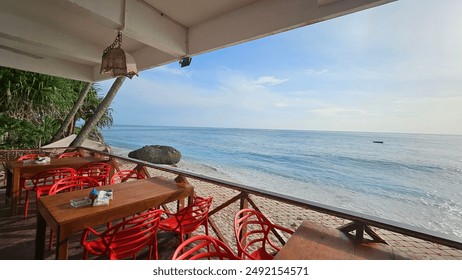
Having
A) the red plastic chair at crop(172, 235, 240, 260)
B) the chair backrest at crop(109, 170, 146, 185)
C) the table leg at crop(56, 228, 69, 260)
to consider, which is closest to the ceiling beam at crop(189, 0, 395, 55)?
the chair backrest at crop(109, 170, 146, 185)

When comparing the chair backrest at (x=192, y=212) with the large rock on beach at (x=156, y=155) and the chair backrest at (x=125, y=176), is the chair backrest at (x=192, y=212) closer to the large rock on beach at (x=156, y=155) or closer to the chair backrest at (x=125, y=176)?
the chair backrest at (x=125, y=176)

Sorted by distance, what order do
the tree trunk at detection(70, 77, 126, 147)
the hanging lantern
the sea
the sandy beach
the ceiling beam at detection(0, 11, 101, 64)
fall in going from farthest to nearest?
the sea
the tree trunk at detection(70, 77, 126, 147)
the sandy beach
the ceiling beam at detection(0, 11, 101, 64)
the hanging lantern

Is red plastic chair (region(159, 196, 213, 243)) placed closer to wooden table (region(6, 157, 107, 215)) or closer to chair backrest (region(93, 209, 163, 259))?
chair backrest (region(93, 209, 163, 259))

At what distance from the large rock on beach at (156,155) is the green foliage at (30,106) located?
20.2 feet

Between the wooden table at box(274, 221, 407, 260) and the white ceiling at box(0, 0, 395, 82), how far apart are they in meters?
2.02

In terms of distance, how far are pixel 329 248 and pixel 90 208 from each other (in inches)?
72.0

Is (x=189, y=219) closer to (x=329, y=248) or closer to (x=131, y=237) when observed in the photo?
(x=131, y=237)

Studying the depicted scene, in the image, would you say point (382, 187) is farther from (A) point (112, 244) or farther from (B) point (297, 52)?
(A) point (112, 244)

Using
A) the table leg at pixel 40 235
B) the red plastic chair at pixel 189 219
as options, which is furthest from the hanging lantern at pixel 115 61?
the red plastic chair at pixel 189 219

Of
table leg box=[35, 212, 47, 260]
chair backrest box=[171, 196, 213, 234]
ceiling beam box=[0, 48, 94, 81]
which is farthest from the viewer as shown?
ceiling beam box=[0, 48, 94, 81]

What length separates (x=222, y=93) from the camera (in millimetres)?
41312

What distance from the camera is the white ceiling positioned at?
2115 millimetres
